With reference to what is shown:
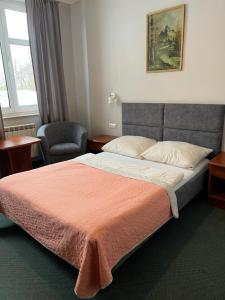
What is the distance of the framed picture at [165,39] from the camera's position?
9.55 ft

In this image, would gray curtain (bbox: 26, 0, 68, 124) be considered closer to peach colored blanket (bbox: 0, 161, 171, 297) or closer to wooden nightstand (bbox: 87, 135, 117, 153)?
wooden nightstand (bbox: 87, 135, 117, 153)

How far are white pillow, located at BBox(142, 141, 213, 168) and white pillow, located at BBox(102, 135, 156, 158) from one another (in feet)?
0.44

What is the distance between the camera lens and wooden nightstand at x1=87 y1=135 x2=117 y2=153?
12.2 ft

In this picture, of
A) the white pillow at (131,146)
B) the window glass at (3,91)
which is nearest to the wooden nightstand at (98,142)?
the white pillow at (131,146)

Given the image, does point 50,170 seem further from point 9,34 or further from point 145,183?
point 9,34

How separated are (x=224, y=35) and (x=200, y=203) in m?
1.98

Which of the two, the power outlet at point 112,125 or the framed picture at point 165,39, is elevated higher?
the framed picture at point 165,39

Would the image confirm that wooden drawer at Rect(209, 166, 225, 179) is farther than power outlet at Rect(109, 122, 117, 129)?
No

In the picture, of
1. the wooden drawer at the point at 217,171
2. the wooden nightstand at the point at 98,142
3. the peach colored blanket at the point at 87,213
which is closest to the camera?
the peach colored blanket at the point at 87,213

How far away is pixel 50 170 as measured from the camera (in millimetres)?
2436

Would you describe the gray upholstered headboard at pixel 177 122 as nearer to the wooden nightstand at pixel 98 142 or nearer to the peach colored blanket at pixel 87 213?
the wooden nightstand at pixel 98 142

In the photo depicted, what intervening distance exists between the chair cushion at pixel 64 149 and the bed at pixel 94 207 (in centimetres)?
86

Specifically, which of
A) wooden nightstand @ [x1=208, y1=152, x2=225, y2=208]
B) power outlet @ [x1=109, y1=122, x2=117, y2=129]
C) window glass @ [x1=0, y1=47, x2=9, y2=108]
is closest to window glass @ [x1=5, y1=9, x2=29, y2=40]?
window glass @ [x1=0, y1=47, x2=9, y2=108]

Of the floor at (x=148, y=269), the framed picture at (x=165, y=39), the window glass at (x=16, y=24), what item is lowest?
the floor at (x=148, y=269)
